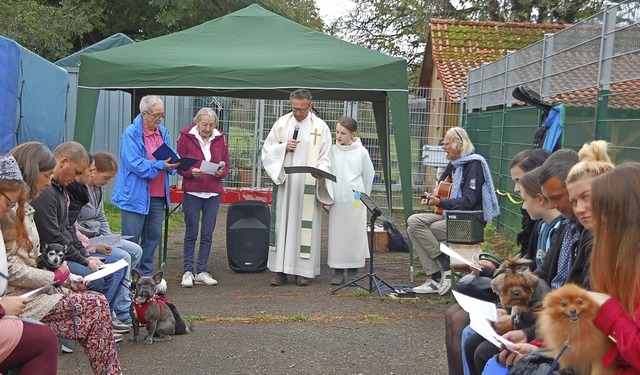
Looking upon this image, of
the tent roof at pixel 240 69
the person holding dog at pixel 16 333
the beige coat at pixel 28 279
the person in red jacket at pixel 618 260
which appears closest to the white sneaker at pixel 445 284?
the tent roof at pixel 240 69

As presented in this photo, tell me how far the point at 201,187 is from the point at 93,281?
3149mm

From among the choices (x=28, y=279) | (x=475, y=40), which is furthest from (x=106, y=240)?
(x=475, y=40)

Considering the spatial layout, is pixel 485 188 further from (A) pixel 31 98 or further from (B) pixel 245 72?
(A) pixel 31 98

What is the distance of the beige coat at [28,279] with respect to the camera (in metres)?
4.38

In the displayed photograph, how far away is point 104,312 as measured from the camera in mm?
4629

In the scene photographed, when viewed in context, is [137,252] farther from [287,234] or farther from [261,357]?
[287,234]

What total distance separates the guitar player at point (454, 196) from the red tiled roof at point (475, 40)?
1340 centimetres

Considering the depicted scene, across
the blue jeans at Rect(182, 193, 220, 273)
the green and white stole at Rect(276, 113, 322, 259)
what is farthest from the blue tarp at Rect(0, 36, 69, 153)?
the green and white stole at Rect(276, 113, 322, 259)

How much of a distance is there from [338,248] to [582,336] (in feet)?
21.0

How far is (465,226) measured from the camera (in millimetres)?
6977

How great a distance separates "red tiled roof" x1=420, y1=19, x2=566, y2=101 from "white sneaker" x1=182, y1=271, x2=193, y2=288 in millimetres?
13653

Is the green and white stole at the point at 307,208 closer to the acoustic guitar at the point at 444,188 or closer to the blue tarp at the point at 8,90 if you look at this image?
the acoustic guitar at the point at 444,188

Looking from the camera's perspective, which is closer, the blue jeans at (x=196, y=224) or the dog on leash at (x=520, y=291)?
the dog on leash at (x=520, y=291)

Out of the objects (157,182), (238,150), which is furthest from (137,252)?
(238,150)
